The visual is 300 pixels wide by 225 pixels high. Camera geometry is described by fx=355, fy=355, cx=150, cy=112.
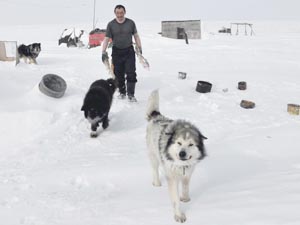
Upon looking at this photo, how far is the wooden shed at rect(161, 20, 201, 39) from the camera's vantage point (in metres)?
25.5

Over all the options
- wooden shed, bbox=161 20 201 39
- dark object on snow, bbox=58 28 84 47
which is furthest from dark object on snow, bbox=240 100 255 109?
dark object on snow, bbox=58 28 84 47

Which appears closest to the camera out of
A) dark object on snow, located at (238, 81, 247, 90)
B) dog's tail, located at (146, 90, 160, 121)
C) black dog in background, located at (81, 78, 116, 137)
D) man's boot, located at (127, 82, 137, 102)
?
dog's tail, located at (146, 90, 160, 121)

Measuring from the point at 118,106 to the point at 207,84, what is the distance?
2525 mm

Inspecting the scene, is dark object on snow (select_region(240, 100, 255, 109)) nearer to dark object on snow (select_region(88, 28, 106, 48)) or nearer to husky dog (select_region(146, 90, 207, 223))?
husky dog (select_region(146, 90, 207, 223))

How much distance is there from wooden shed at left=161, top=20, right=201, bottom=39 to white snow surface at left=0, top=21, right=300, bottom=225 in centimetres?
1504

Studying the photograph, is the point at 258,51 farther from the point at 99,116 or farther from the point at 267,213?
the point at 267,213

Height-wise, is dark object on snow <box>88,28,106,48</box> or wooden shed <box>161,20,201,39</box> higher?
wooden shed <box>161,20,201,39</box>

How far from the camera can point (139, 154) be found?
5602mm

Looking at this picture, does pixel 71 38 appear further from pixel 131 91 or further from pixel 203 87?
pixel 131 91

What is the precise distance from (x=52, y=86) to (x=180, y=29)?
18.9 meters

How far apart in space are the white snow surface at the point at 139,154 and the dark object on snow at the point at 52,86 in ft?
0.47

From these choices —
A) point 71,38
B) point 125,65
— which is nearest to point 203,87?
point 125,65

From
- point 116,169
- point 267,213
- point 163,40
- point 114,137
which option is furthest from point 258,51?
point 267,213

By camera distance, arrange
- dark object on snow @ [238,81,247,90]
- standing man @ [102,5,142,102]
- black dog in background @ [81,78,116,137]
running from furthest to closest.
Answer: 1. dark object on snow @ [238,81,247,90]
2. standing man @ [102,5,142,102]
3. black dog in background @ [81,78,116,137]
